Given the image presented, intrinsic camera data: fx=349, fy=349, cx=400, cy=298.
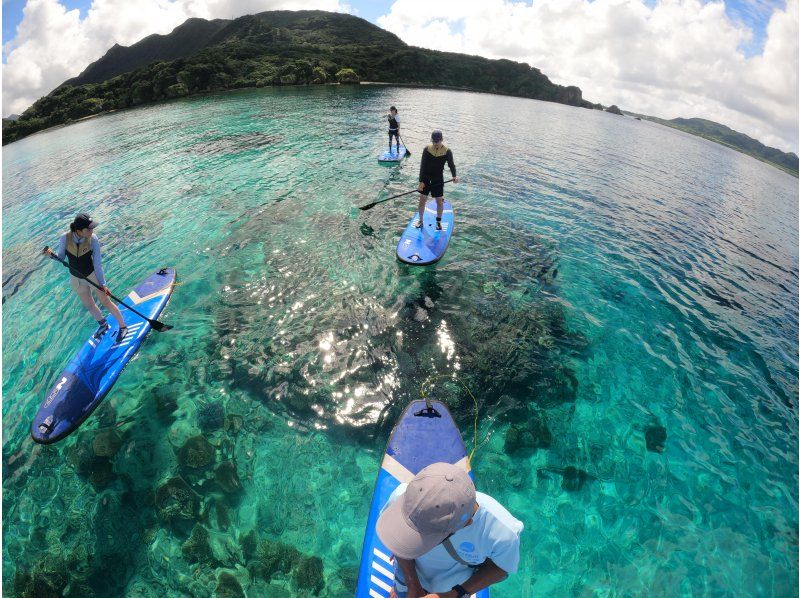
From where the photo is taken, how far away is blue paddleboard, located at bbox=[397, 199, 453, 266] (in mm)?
13062

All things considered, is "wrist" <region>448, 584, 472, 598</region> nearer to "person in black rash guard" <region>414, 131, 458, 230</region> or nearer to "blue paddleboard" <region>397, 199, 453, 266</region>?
"blue paddleboard" <region>397, 199, 453, 266</region>

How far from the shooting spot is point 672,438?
8391 mm

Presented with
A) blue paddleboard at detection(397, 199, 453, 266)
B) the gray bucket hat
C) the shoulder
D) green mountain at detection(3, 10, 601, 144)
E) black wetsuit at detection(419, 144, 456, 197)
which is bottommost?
blue paddleboard at detection(397, 199, 453, 266)

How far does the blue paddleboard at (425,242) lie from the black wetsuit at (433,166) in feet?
5.76

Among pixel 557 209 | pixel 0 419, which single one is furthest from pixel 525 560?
pixel 557 209

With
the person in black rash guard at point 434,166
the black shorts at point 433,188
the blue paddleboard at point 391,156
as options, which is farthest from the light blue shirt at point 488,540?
the blue paddleboard at point 391,156

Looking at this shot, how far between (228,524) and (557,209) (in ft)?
69.8

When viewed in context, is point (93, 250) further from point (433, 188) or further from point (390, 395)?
point (433, 188)

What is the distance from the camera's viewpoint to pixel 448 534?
2.91m

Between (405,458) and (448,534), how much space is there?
417 cm

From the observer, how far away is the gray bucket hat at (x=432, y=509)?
281 cm

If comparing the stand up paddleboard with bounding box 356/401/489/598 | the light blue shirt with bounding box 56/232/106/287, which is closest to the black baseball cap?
the light blue shirt with bounding box 56/232/106/287

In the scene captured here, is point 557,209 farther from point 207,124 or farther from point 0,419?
point 207,124

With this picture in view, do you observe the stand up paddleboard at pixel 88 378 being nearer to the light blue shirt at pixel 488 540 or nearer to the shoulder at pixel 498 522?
the light blue shirt at pixel 488 540
